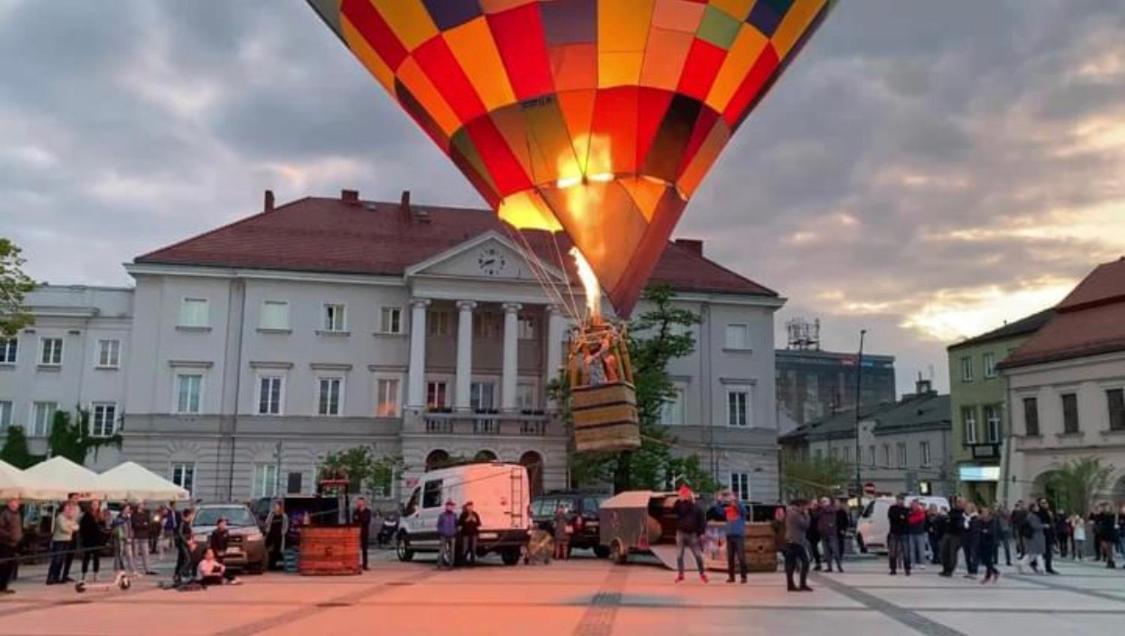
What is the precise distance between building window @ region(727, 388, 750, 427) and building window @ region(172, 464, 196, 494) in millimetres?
22631

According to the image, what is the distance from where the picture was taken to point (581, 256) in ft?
39.9

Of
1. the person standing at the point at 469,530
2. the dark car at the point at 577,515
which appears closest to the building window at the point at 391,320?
the dark car at the point at 577,515

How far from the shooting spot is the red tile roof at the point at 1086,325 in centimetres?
3838

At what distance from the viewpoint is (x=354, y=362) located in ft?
138

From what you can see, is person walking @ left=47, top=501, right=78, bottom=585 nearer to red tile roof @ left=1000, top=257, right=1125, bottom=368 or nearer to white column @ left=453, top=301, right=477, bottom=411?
white column @ left=453, top=301, right=477, bottom=411

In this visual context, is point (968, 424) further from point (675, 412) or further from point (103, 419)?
point (103, 419)

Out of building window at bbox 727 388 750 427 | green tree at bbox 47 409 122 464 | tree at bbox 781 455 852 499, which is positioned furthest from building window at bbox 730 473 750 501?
green tree at bbox 47 409 122 464

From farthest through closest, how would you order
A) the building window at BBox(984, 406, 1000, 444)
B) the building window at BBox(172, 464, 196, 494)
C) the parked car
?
1. the building window at BBox(984, 406, 1000, 444)
2. the building window at BBox(172, 464, 196, 494)
3. the parked car

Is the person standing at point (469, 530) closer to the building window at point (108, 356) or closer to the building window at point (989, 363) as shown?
the building window at point (108, 356)

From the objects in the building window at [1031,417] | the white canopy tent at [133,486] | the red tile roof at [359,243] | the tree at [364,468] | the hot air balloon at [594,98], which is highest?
the red tile roof at [359,243]

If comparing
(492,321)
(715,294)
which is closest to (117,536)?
(492,321)

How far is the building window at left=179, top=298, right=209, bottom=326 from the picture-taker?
4100 centimetres

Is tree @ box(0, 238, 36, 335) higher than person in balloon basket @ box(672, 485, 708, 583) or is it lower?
higher

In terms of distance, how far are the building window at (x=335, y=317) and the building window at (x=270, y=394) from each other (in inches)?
114
